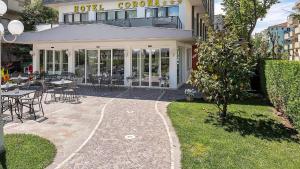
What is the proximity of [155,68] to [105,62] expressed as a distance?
417cm

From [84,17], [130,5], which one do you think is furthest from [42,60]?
[130,5]

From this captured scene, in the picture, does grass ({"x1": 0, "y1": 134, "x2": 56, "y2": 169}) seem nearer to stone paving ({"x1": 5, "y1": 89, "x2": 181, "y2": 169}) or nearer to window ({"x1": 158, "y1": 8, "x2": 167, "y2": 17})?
stone paving ({"x1": 5, "y1": 89, "x2": 181, "y2": 169})

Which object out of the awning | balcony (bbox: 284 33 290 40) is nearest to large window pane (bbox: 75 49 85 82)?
the awning

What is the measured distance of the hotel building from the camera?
20500 millimetres

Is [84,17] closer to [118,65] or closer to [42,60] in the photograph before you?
[42,60]

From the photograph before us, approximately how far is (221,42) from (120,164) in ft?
21.9

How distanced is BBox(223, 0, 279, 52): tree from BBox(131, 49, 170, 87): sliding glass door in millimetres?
6983

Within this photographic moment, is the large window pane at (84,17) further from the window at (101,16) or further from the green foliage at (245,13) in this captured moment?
the green foliage at (245,13)

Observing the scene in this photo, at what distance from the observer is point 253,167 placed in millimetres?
6922

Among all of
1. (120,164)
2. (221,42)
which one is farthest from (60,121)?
(221,42)

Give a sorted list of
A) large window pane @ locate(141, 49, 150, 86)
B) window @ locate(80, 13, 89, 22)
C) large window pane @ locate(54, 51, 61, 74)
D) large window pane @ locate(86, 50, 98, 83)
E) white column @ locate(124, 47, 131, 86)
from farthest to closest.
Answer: window @ locate(80, 13, 89, 22), large window pane @ locate(54, 51, 61, 74), large window pane @ locate(86, 50, 98, 83), white column @ locate(124, 47, 131, 86), large window pane @ locate(141, 49, 150, 86)

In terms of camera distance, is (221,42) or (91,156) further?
(221,42)

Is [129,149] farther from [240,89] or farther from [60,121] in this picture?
[240,89]

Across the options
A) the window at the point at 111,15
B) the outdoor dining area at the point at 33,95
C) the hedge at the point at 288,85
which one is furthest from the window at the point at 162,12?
the hedge at the point at 288,85
